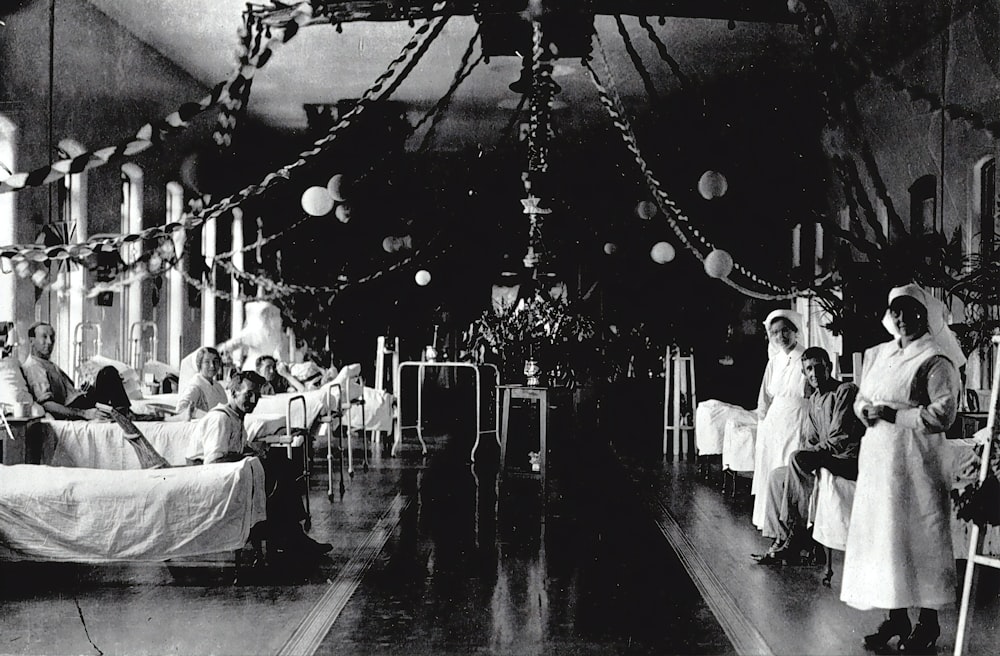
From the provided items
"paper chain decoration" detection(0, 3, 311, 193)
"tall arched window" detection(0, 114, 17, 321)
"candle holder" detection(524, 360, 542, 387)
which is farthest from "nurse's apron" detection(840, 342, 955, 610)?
"tall arched window" detection(0, 114, 17, 321)

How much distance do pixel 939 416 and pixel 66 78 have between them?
7.03 metres

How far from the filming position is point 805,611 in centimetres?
434

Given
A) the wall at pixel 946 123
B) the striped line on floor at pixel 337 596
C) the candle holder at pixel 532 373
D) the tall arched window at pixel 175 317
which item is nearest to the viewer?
the striped line on floor at pixel 337 596

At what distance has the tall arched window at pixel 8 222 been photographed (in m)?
7.21

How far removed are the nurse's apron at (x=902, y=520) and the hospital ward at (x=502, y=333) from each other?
0.05 ft

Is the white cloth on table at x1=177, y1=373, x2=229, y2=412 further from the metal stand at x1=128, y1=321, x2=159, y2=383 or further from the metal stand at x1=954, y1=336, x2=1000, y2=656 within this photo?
the metal stand at x1=954, y1=336, x2=1000, y2=656

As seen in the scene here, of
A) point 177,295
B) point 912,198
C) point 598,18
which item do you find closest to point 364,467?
point 177,295

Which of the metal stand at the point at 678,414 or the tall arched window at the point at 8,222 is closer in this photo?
the tall arched window at the point at 8,222

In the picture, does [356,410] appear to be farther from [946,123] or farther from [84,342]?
[946,123]

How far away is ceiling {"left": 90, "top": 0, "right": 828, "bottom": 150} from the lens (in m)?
8.11

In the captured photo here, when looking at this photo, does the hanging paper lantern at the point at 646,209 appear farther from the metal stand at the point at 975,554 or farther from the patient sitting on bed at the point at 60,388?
the metal stand at the point at 975,554

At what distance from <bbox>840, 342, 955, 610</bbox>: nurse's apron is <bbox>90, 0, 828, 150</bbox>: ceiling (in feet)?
12.9

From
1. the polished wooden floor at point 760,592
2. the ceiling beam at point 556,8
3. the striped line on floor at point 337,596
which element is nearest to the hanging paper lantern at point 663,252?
the polished wooden floor at point 760,592

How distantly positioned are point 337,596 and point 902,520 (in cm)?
255
